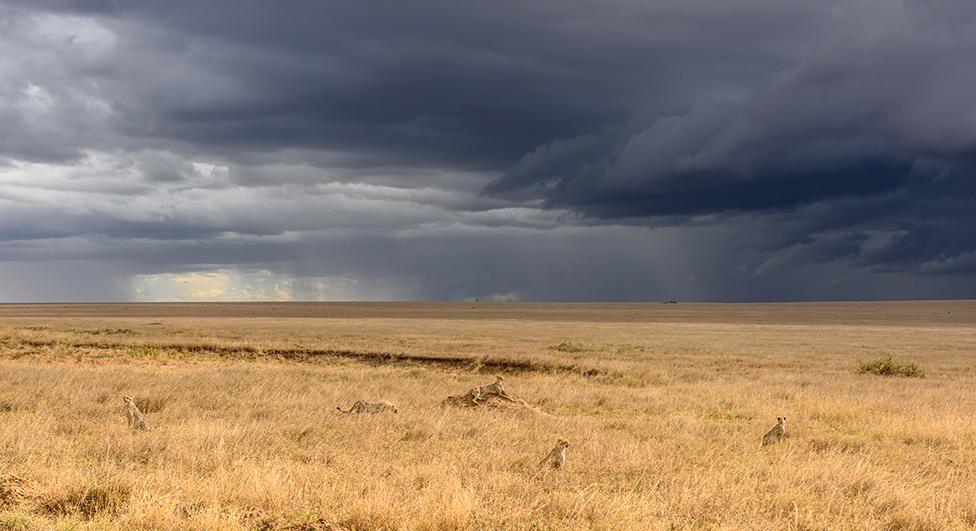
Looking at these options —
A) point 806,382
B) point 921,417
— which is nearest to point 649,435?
point 921,417

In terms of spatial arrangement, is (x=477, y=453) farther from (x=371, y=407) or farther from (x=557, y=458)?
(x=371, y=407)

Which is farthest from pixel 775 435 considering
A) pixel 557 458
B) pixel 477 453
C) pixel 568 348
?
pixel 568 348

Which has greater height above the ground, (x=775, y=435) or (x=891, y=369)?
(x=775, y=435)

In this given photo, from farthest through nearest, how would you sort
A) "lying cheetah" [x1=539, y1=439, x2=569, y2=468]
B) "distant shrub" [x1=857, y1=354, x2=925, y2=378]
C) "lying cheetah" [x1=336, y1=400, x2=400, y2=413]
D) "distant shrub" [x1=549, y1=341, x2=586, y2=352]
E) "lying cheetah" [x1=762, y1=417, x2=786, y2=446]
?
"distant shrub" [x1=549, y1=341, x2=586, y2=352] → "distant shrub" [x1=857, y1=354, x2=925, y2=378] → "lying cheetah" [x1=336, y1=400, x2=400, y2=413] → "lying cheetah" [x1=762, y1=417, x2=786, y2=446] → "lying cheetah" [x1=539, y1=439, x2=569, y2=468]

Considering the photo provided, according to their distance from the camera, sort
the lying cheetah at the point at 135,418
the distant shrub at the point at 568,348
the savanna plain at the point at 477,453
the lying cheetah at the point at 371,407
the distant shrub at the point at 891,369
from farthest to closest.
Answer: the distant shrub at the point at 568,348
the distant shrub at the point at 891,369
the lying cheetah at the point at 371,407
the lying cheetah at the point at 135,418
the savanna plain at the point at 477,453

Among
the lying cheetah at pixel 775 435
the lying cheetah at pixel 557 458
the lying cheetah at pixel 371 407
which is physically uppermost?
the lying cheetah at pixel 557 458

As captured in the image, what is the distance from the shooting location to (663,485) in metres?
9.80

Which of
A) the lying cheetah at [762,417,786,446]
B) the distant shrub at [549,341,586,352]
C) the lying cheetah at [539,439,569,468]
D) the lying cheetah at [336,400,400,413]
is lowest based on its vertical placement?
the distant shrub at [549,341,586,352]

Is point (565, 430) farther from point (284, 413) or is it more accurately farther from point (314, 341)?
point (314, 341)

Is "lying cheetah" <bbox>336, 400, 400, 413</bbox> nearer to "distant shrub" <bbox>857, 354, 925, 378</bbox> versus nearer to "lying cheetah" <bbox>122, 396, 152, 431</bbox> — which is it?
"lying cheetah" <bbox>122, 396, 152, 431</bbox>

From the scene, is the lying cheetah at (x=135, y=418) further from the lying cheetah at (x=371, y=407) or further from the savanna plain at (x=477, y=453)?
the lying cheetah at (x=371, y=407)

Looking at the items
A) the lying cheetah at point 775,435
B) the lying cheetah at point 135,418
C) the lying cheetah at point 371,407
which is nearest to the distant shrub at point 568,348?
the lying cheetah at point 371,407

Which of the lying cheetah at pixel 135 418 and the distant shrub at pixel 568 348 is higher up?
the lying cheetah at pixel 135 418

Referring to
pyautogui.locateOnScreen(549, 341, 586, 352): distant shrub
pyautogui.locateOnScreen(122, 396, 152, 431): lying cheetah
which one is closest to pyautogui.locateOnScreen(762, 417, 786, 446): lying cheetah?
pyautogui.locateOnScreen(122, 396, 152, 431): lying cheetah
